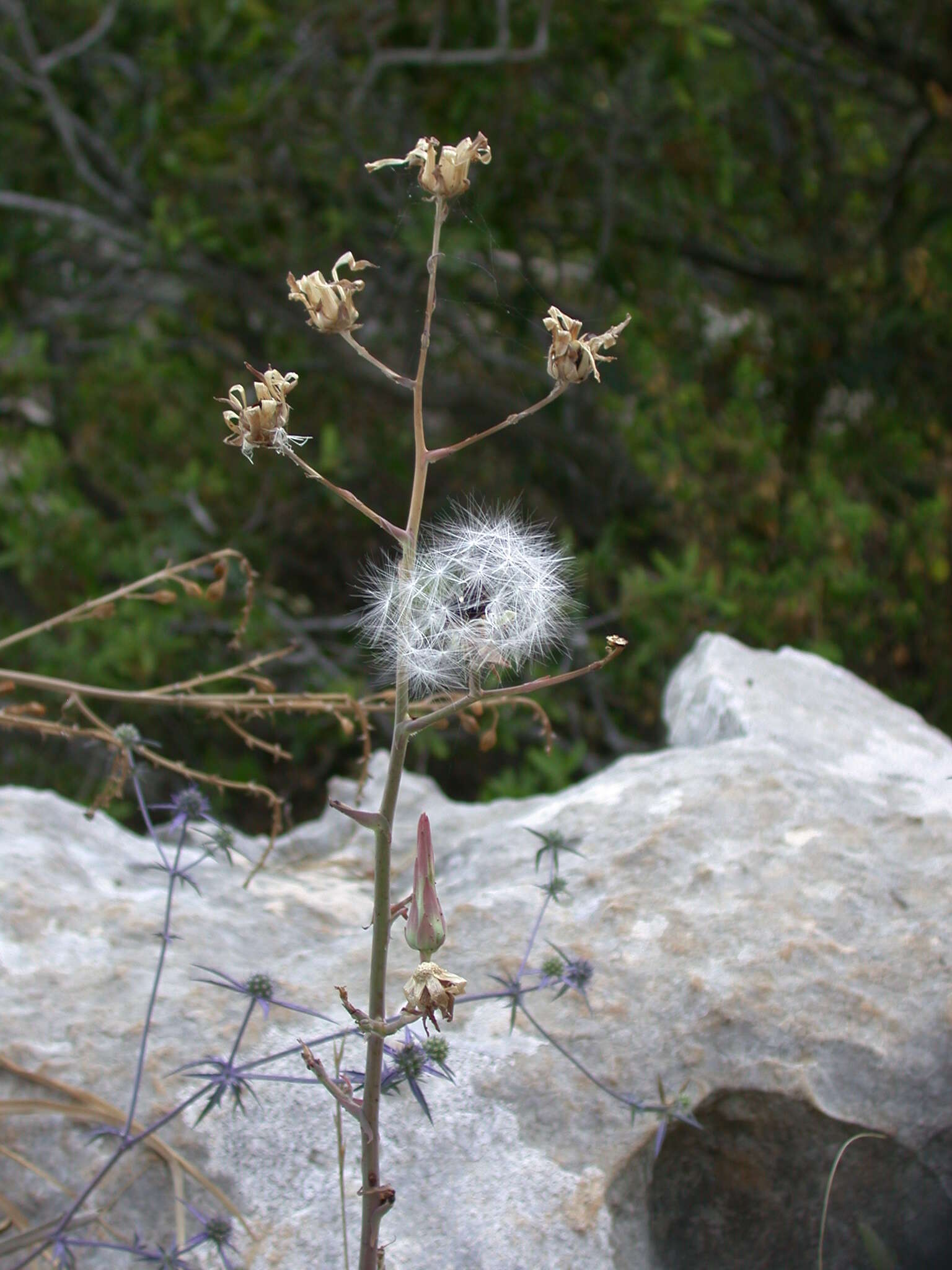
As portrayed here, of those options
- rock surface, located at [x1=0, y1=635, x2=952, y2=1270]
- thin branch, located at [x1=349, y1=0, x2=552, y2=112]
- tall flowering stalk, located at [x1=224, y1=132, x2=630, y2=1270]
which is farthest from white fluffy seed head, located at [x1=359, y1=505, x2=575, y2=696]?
thin branch, located at [x1=349, y1=0, x2=552, y2=112]

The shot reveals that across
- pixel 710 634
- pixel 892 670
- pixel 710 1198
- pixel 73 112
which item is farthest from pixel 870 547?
pixel 73 112

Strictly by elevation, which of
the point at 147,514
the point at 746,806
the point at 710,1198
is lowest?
the point at 710,1198

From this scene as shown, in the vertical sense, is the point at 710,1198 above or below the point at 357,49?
below

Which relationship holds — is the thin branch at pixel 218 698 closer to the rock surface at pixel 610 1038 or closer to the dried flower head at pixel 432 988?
the rock surface at pixel 610 1038

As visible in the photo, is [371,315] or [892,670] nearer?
[892,670]

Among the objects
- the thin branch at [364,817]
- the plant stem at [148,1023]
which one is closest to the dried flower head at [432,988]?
the thin branch at [364,817]

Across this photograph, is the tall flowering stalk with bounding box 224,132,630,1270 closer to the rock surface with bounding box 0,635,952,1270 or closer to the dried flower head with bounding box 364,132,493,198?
the dried flower head with bounding box 364,132,493,198

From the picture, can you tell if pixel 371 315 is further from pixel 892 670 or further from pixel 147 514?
pixel 892 670
